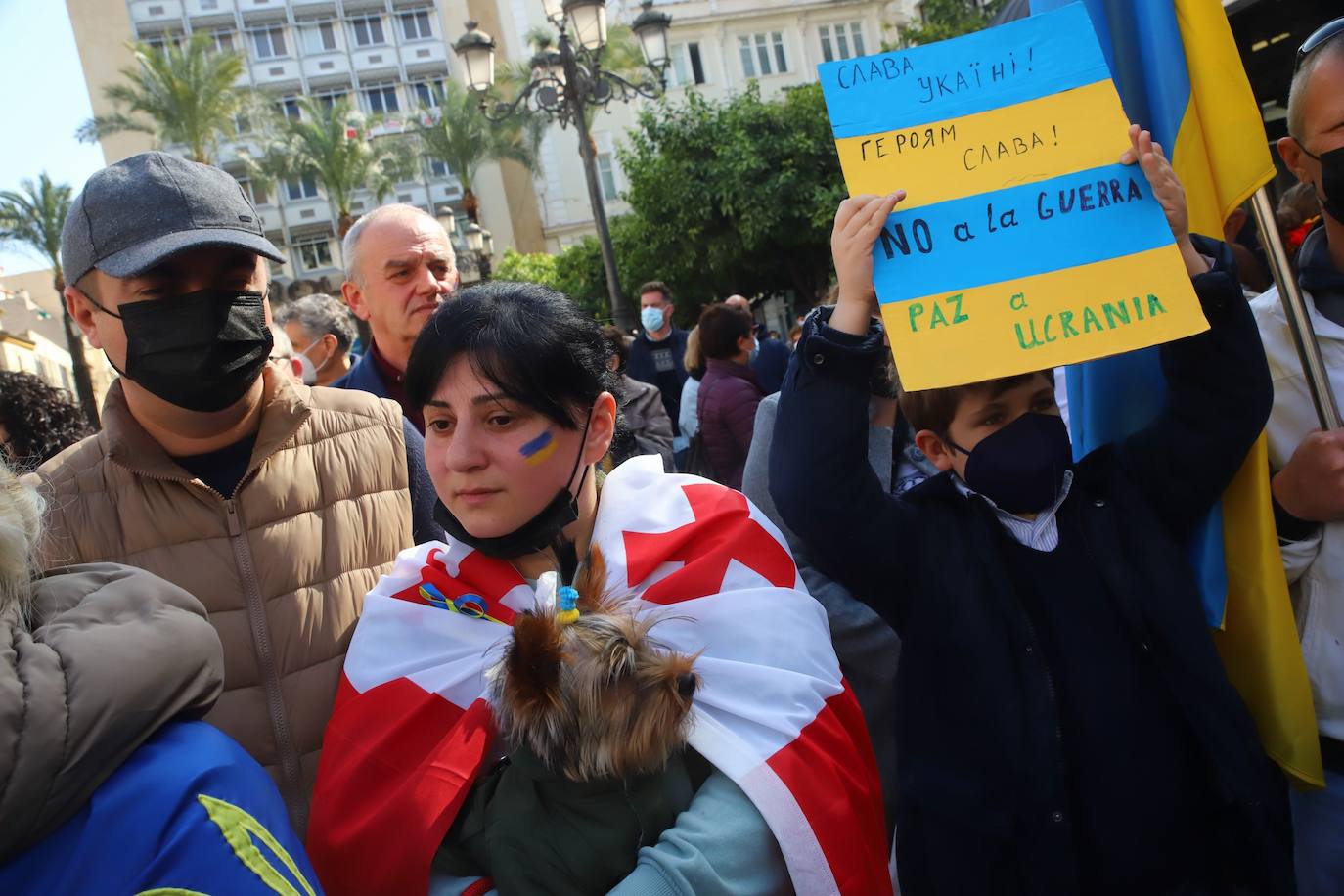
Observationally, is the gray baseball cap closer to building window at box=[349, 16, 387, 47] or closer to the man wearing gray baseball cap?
the man wearing gray baseball cap

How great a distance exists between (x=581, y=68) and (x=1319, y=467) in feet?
29.6

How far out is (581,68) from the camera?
985 cm

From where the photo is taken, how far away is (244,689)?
1953 millimetres

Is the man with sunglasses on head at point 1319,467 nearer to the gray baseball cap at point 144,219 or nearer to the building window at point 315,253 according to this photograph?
the gray baseball cap at point 144,219

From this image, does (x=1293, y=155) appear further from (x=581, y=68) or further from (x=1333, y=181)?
(x=581, y=68)

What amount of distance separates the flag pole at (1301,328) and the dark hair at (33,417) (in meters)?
4.58

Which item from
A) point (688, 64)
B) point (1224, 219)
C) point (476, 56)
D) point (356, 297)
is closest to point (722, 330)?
point (356, 297)

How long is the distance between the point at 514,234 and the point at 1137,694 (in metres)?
45.1

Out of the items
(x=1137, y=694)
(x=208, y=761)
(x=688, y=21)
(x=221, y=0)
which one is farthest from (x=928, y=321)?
(x=221, y=0)

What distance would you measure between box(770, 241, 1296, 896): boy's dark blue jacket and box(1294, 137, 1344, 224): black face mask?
36 centimetres

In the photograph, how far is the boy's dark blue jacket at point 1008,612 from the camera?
5.85 ft

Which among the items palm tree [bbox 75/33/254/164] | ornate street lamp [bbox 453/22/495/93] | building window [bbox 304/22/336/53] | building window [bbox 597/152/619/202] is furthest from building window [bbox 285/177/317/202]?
ornate street lamp [bbox 453/22/495/93]

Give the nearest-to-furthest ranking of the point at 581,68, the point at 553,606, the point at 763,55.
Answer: the point at 553,606, the point at 581,68, the point at 763,55

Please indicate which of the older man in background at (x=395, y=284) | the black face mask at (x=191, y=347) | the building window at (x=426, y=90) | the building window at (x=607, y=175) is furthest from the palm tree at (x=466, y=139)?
the black face mask at (x=191, y=347)
